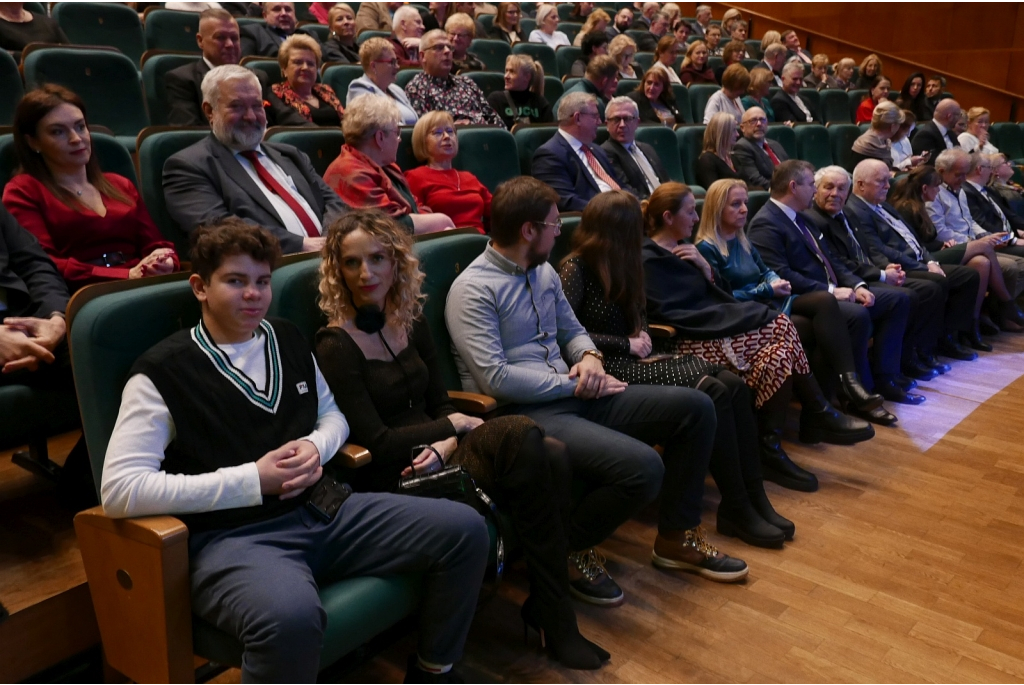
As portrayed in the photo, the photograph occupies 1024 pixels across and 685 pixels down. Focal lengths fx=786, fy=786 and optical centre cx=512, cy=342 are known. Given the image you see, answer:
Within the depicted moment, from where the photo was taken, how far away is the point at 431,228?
1.64 m

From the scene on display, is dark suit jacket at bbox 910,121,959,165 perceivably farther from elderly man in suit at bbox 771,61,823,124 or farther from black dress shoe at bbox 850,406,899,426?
black dress shoe at bbox 850,406,899,426

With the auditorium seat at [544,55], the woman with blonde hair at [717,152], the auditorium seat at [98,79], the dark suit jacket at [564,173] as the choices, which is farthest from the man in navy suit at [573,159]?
the auditorium seat at [544,55]

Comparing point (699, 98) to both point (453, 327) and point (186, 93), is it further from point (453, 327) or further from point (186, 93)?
point (453, 327)

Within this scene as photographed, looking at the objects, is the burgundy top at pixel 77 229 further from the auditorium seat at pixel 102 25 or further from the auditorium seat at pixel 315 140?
the auditorium seat at pixel 102 25

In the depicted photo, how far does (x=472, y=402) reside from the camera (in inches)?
45.7

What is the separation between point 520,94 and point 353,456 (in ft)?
6.24

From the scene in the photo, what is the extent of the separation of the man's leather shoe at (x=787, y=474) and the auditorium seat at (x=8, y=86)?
172 cm

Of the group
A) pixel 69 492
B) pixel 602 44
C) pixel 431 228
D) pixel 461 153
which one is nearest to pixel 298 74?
pixel 461 153

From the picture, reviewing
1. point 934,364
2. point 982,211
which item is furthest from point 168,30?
point 982,211

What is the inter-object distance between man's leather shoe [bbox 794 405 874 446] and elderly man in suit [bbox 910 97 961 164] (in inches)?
93.0

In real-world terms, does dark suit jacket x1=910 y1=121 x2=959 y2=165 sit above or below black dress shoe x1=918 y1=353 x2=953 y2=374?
above

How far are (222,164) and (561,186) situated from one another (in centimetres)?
90

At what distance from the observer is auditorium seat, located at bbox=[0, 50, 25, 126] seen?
159cm

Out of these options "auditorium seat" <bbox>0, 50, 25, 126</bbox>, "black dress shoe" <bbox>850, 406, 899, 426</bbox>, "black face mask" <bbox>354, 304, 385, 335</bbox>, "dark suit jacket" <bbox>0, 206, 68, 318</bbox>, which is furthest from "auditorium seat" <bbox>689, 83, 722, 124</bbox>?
"dark suit jacket" <bbox>0, 206, 68, 318</bbox>
